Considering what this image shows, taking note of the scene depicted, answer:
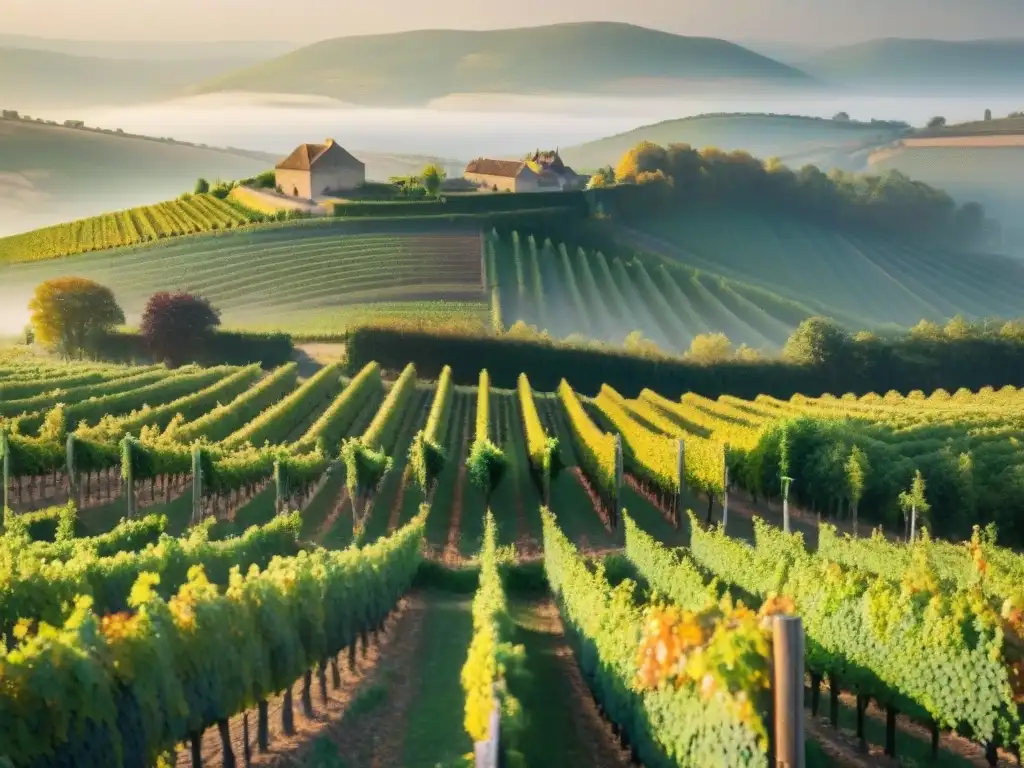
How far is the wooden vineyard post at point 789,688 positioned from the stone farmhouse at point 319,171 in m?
103

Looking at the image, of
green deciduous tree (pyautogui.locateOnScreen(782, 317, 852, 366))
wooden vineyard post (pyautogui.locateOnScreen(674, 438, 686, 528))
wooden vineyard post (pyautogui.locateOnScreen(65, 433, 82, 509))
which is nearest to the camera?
wooden vineyard post (pyautogui.locateOnScreen(65, 433, 82, 509))

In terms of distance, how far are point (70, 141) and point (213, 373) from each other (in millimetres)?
86495

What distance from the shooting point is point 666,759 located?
1200cm

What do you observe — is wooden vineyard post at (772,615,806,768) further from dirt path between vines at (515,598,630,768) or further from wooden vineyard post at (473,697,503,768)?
dirt path between vines at (515,598,630,768)

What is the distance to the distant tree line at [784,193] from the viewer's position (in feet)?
431

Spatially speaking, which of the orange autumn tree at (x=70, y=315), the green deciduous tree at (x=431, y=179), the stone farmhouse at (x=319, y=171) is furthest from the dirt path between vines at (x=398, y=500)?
the green deciduous tree at (x=431, y=179)

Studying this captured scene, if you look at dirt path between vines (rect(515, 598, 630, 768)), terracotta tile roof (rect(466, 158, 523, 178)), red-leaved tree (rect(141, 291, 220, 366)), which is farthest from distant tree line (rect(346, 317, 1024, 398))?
terracotta tile roof (rect(466, 158, 523, 178))

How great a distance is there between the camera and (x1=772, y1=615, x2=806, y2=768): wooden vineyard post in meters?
8.68

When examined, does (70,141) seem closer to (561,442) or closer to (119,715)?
(561,442)

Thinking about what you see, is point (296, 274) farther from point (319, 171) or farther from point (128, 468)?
point (128, 468)

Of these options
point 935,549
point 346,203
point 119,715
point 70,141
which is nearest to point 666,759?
point 119,715

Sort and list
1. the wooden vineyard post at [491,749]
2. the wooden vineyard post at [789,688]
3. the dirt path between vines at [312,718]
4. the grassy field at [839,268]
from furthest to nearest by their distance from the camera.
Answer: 1. the grassy field at [839,268]
2. the dirt path between vines at [312,718]
3. the wooden vineyard post at [491,749]
4. the wooden vineyard post at [789,688]

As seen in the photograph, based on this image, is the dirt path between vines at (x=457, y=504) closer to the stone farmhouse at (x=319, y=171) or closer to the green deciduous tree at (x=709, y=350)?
the green deciduous tree at (x=709, y=350)

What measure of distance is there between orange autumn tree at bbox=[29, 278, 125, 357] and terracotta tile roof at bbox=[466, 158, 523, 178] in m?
58.3
